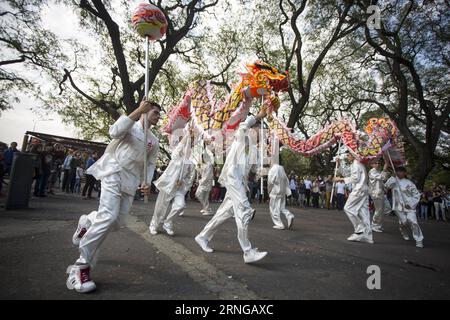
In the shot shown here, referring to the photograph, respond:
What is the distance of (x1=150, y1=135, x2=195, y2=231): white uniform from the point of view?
17.6 ft

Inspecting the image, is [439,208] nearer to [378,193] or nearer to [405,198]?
[378,193]

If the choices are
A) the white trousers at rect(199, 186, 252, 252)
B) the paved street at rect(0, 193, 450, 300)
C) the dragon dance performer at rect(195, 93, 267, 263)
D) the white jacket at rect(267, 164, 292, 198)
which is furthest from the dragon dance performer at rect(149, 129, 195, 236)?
the white jacket at rect(267, 164, 292, 198)

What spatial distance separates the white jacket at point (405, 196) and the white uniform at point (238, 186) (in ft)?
15.1

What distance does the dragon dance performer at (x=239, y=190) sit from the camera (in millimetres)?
3621

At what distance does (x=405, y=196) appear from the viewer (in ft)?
21.6

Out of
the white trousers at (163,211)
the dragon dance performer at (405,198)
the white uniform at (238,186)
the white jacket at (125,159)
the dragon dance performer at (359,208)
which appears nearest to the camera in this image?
the white jacket at (125,159)

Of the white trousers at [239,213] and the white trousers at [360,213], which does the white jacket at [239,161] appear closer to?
the white trousers at [239,213]

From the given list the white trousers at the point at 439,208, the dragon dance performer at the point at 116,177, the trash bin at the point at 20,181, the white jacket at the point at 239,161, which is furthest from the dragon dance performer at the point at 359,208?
the white trousers at the point at 439,208

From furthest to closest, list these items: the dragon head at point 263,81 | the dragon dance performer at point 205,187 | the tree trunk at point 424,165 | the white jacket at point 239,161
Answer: the tree trunk at point 424,165, the dragon dance performer at point 205,187, the dragon head at point 263,81, the white jacket at point 239,161

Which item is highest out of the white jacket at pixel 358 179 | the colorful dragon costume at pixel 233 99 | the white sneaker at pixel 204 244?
the colorful dragon costume at pixel 233 99

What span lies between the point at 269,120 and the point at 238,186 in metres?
2.44

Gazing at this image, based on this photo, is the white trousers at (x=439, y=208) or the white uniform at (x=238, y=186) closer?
the white uniform at (x=238, y=186)
